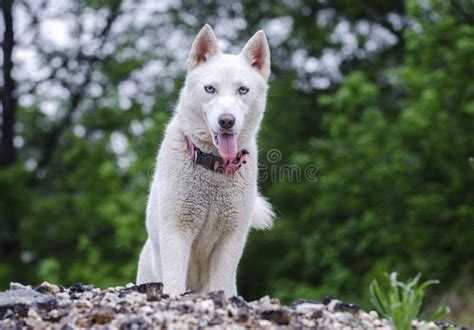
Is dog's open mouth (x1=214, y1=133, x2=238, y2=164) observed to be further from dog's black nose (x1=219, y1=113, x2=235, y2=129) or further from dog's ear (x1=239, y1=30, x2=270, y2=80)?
dog's ear (x1=239, y1=30, x2=270, y2=80)

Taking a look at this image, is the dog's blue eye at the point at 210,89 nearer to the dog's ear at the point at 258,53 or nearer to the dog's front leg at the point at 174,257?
the dog's ear at the point at 258,53

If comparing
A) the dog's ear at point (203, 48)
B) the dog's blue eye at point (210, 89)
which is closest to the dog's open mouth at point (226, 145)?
the dog's blue eye at point (210, 89)

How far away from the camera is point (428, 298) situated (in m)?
15.5

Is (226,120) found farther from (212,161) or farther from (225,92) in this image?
(212,161)

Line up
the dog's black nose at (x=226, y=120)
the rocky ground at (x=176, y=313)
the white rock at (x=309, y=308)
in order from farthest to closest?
1. the dog's black nose at (x=226, y=120)
2. the white rock at (x=309, y=308)
3. the rocky ground at (x=176, y=313)

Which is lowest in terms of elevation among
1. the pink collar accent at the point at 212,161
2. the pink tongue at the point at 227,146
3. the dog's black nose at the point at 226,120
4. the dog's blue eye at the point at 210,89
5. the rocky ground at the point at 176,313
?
the rocky ground at the point at 176,313

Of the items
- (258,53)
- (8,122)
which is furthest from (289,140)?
(258,53)

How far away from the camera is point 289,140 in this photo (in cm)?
2247

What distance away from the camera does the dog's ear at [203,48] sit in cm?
712

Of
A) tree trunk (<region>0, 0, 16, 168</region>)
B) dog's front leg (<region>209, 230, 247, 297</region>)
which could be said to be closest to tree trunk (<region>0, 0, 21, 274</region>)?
tree trunk (<region>0, 0, 16, 168</region>)

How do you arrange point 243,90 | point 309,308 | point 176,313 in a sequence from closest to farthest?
point 176,313 → point 309,308 → point 243,90

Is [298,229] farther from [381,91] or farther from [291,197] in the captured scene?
[381,91]

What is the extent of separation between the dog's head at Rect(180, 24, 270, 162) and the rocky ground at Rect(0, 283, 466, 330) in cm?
161

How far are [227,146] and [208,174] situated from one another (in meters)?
0.26
